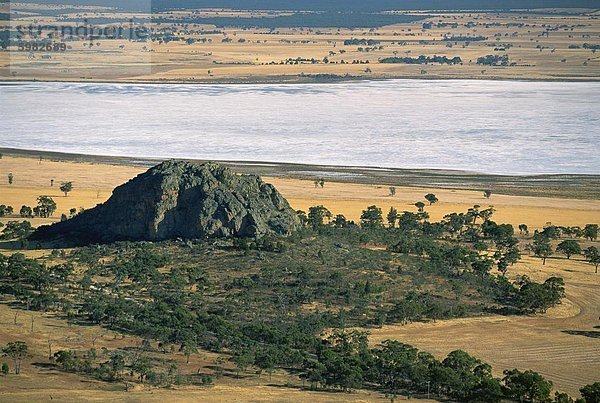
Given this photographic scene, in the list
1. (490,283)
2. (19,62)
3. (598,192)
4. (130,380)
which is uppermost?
(19,62)

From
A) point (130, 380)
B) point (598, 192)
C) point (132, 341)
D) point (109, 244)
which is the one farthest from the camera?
point (598, 192)

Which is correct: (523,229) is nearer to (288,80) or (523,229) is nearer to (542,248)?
(542,248)

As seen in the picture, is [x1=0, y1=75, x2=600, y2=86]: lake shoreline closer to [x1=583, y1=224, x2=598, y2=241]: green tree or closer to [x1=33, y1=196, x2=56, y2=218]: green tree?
[x1=33, y1=196, x2=56, y2=218]: green tree

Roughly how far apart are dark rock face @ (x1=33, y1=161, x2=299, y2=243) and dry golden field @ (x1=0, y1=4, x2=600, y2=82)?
66.0 metres

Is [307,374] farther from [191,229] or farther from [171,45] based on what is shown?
[171,45]

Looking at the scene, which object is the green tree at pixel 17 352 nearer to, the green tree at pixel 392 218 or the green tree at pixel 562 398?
the green tree at pixel 562 398

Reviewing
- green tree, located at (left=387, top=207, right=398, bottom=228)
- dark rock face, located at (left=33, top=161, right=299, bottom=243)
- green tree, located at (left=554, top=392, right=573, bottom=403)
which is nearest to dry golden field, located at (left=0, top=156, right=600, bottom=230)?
green tree, located at (left=387, top=207, right=398, bottom=228)

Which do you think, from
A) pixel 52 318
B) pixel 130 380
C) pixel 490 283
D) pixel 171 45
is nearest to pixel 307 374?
pixel 130 380

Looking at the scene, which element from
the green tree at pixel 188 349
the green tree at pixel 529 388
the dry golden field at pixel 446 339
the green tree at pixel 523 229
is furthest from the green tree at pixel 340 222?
the green tree at pixel 529 388

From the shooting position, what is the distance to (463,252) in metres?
42.0

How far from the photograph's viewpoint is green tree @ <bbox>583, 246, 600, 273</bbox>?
4217cm

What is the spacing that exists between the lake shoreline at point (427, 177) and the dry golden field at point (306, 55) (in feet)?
155

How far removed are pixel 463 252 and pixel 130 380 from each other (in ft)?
57.5

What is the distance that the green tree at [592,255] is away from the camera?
42172mm
